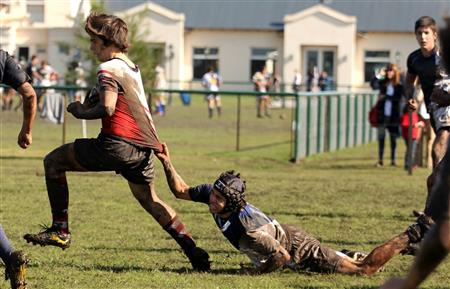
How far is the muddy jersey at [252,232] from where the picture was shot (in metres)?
7.76

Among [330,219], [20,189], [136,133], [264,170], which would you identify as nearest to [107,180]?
[20,189]

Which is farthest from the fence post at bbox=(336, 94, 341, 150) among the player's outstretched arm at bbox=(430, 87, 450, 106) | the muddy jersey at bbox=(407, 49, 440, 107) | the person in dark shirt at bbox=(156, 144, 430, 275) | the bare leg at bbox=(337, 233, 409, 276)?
the bare leg at bbox=(337, 233, 409, 276)

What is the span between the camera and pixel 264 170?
1903 centimetres

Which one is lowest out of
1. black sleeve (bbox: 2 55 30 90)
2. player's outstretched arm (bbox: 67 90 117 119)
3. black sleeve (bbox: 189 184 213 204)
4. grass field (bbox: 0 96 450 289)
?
grass field (bbox: 0 96 450 289)

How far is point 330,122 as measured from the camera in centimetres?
2372

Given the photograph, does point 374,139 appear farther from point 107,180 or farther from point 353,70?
point 353,70

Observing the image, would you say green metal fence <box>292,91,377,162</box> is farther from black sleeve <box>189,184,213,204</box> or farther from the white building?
the white building

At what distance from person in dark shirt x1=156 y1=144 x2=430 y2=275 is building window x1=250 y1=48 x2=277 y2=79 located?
167ft

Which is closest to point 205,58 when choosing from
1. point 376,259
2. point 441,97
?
point 441,97

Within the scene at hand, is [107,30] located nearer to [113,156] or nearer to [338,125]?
[113,156]

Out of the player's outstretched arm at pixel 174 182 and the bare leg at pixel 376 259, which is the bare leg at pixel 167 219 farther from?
the bare leg at pixel 376 259

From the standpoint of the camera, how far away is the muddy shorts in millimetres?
8039

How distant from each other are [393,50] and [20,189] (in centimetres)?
4569

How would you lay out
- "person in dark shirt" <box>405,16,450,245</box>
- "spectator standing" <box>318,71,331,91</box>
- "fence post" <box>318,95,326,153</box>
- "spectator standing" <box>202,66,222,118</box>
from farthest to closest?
"spectator standing" <box>318,71,331,91</box>, "spectator standing" <box>202,66,222,118</box>, "fence post" <box>318,95,326,153</box>, "person in dark shirt" <box>405,16,450,245</box>
